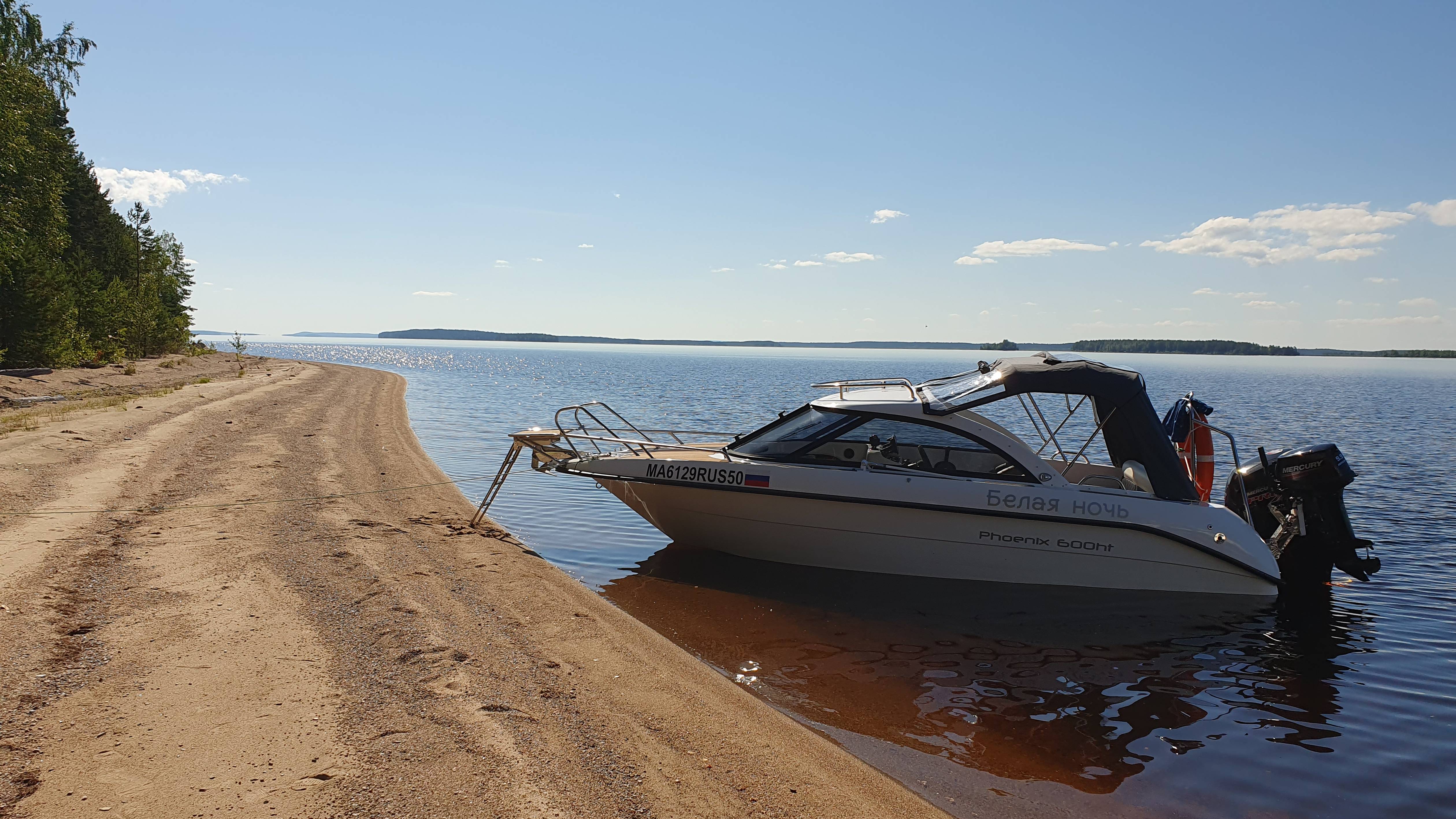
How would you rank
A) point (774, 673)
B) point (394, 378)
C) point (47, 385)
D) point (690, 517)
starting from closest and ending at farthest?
point (774, 673) → point (690, 517) → point (47, 385) → point (394, 378)

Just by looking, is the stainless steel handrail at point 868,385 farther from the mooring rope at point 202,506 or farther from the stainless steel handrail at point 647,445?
the mooring rope at point 202,506

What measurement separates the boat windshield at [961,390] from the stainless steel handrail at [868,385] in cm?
16

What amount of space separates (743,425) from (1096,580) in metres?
14.7

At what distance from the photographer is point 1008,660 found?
21.9 ft

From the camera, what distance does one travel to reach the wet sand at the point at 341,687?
143 inches

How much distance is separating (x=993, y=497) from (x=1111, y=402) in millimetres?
1765

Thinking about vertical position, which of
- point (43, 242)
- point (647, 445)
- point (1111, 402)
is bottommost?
point (647, 445)

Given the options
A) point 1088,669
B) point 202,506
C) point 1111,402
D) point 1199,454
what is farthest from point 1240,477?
point 202,506

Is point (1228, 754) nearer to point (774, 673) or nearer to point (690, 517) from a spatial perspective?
point (774, 673)

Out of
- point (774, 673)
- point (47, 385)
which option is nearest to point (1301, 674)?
point (774, 673)

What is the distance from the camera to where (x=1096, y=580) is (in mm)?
8297

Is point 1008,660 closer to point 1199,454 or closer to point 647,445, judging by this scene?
point 1199,454

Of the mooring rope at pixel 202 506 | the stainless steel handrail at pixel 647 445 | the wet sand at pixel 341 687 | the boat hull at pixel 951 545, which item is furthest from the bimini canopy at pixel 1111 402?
the mooring rope at pixel 202 506

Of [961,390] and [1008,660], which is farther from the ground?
[961,390]
